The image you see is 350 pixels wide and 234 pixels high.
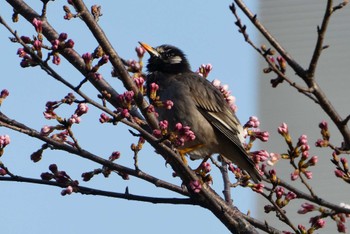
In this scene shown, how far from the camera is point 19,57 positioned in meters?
4.32

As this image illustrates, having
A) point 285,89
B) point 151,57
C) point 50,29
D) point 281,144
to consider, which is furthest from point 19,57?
point 285,89

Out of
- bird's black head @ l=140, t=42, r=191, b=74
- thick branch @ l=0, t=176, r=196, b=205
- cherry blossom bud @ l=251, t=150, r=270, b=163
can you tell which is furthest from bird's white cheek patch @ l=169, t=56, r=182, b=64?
thick branch @ l=0, t=176, r=196, b=205

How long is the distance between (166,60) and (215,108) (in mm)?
892

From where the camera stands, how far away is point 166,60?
7.20 m

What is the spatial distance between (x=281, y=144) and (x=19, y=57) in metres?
7.67

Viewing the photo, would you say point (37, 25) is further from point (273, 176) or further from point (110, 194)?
point (273, 176)

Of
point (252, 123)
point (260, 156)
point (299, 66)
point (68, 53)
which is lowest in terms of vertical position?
point (299, 66)

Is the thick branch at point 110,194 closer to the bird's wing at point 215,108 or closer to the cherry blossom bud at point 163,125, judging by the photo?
the cherry blossom bud at point 163,125

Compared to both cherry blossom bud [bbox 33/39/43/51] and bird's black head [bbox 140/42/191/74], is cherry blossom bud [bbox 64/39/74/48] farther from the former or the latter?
bird's black head [bbox 140/42/191/74]

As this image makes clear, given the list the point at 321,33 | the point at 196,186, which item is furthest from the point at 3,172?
the point at 321,33

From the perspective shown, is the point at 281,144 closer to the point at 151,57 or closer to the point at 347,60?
the point at 347,60

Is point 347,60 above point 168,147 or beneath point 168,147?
above

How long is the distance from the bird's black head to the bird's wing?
523mm

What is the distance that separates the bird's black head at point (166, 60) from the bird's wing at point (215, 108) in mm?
523
